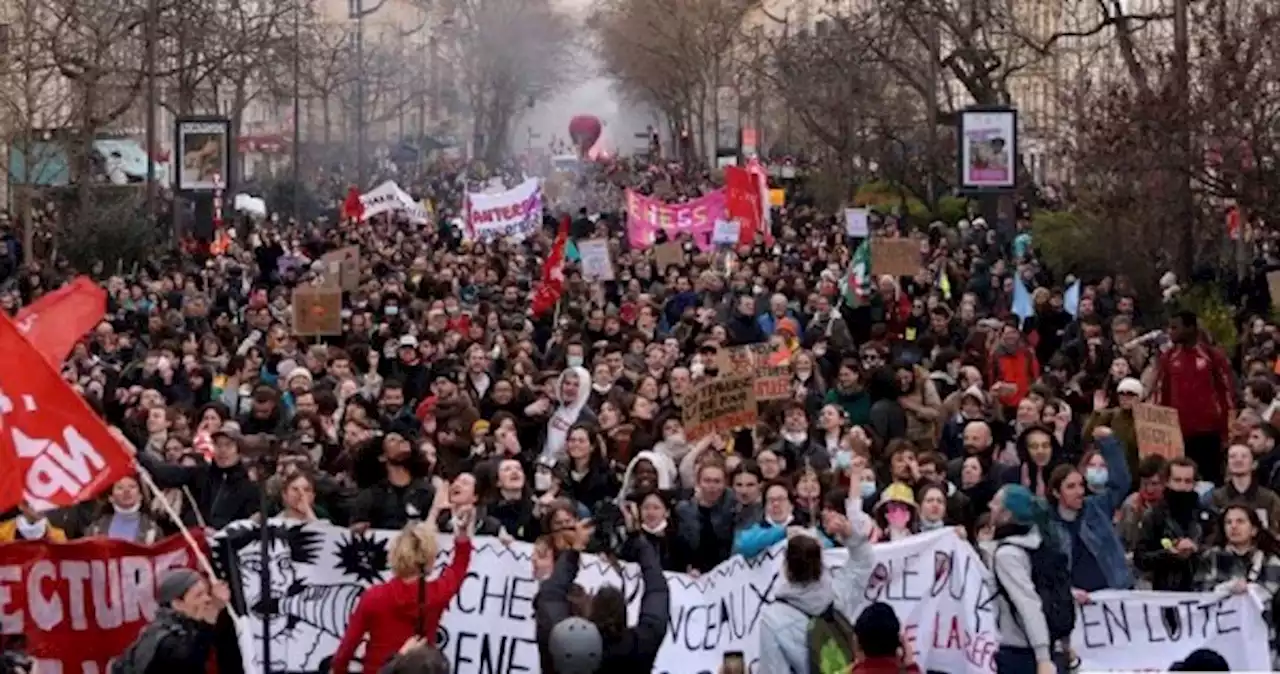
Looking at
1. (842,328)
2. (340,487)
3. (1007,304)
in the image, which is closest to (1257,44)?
(1007,304)

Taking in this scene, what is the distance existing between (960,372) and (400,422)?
145 inches

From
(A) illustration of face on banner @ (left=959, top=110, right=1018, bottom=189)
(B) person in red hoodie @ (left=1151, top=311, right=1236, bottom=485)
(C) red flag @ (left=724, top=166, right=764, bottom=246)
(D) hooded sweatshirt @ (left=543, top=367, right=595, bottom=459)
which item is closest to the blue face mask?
(D) hooded sweatshirt @ (left=543, top=367, right=595, bottom=459)

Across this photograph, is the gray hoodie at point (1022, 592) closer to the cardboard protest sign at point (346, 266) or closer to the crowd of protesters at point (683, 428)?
the crowd of protesters at point (683, 428)

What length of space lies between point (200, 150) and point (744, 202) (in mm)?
8970

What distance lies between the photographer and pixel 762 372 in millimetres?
15719

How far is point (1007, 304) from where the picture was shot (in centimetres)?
2509

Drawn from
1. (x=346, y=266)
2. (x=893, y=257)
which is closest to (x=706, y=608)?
(x=893, y=257)

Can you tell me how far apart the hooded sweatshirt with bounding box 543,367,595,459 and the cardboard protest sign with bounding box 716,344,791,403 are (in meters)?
0.79

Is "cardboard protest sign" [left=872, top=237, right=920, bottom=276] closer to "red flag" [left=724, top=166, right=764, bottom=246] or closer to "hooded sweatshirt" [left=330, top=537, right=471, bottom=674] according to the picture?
"red flag" [left=724, top=166, right=764, bottom=246]

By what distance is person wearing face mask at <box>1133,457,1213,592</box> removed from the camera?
37.8 ft

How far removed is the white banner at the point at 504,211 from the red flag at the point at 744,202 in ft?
12.0

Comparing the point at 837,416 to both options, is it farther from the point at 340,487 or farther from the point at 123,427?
the point at 123,427

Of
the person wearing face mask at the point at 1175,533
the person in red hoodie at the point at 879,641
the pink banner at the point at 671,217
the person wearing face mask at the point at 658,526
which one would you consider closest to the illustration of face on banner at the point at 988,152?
the pink banner at the point at 671,217

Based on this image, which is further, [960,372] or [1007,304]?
[1007,304]
